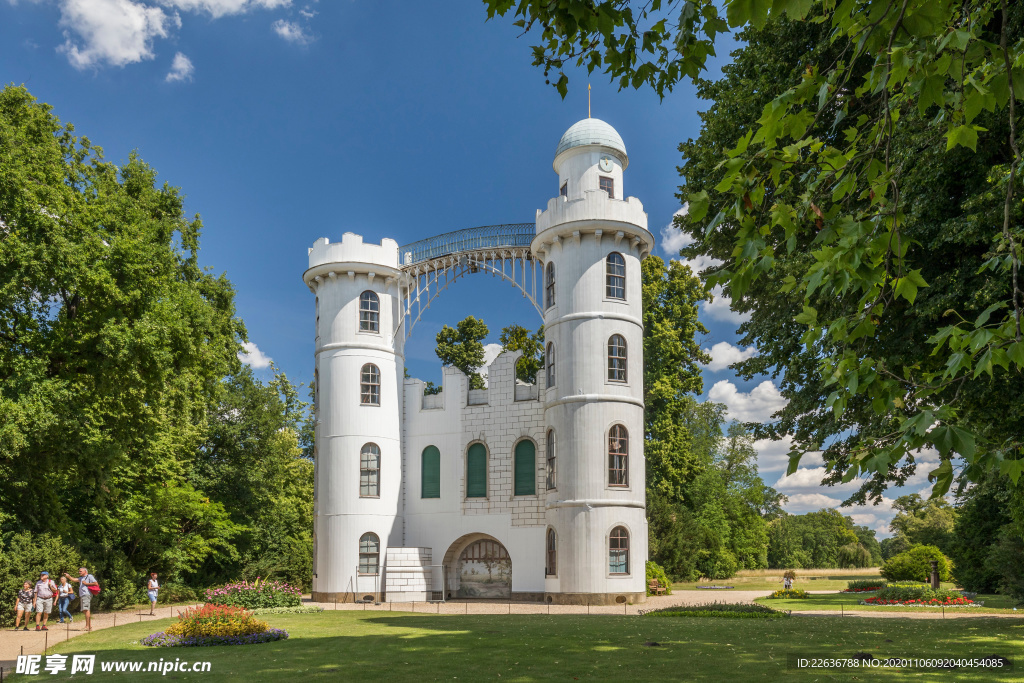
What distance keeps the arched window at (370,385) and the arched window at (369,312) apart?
1546 millimetres

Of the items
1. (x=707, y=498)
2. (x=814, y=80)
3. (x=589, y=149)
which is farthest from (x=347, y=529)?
(x=814, y=80)

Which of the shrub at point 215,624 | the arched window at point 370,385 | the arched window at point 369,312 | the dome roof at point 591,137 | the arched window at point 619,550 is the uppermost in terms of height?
the dome roof at point 591,137

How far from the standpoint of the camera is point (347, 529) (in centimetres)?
3114

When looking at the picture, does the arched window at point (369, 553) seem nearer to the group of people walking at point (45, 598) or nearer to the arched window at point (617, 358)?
the group of people walking at point (45, 598)

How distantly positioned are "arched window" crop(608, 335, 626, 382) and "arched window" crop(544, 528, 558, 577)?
5.86 meters

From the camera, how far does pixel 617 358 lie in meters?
28.9

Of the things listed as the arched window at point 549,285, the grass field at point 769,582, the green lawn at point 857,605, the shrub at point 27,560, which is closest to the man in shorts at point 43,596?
the shrub at point 27,560

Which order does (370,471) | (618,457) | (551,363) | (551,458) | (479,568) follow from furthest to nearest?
(370,471), (479,568), (551,363), (551,458), (618,457)

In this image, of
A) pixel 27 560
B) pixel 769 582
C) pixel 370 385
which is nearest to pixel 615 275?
pixel 370 385

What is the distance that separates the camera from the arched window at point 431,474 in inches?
1286

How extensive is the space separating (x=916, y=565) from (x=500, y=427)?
2103 cm

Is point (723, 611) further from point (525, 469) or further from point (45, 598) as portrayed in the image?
point (45, 598)

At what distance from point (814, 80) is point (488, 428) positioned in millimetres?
28295

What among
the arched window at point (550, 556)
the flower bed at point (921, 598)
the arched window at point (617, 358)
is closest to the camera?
the flower bed at point (921, 598)
